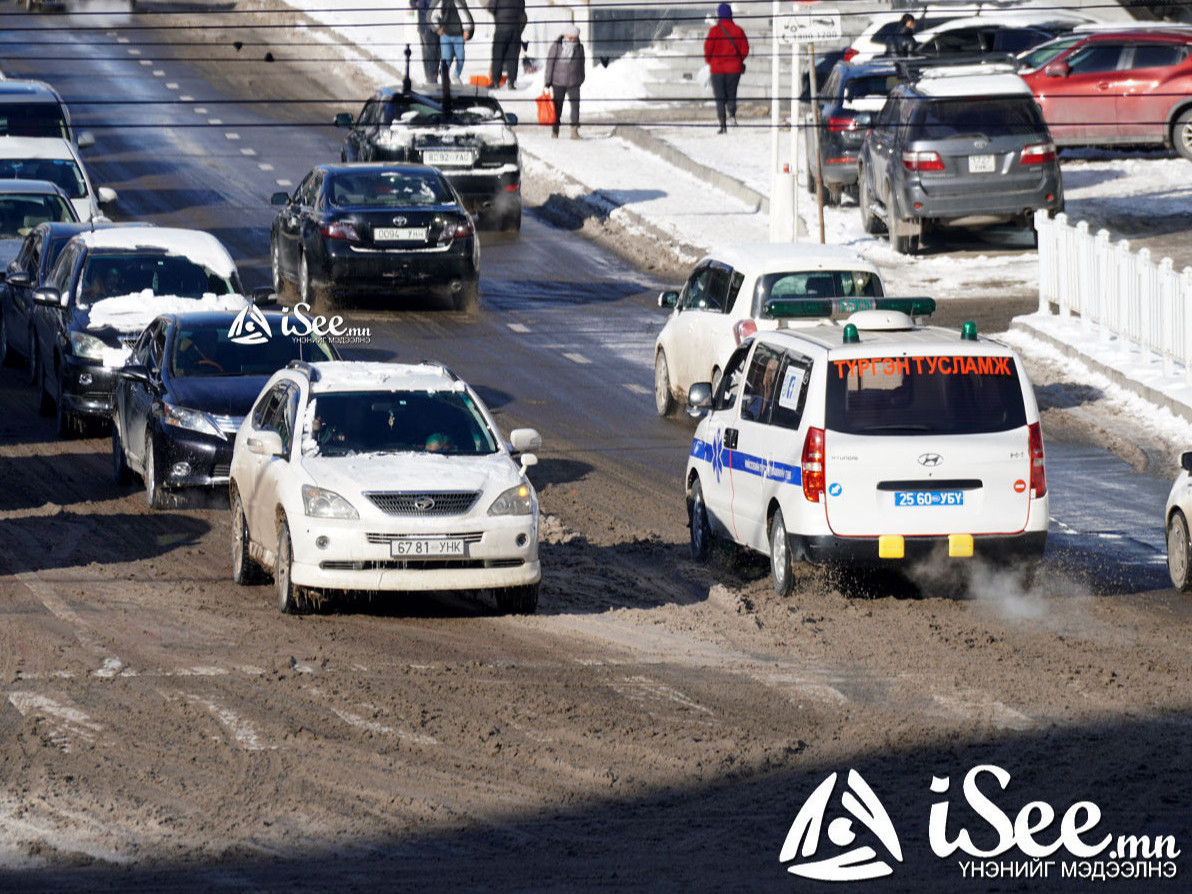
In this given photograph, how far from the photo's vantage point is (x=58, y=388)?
19953 millimetres

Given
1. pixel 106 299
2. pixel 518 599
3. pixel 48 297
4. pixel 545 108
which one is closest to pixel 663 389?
pixel 106 299

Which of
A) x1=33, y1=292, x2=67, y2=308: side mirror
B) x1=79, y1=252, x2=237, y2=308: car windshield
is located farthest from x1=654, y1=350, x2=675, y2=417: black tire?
x1=33, y1=292, x2=67, y2=308: side mirror

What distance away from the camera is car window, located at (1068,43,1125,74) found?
34.1 m

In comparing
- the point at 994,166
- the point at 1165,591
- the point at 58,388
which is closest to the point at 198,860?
the point at 1165,591

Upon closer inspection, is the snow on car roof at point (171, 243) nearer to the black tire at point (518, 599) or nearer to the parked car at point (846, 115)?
the black tire at point (518, 599)

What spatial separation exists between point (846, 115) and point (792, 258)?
584 inches

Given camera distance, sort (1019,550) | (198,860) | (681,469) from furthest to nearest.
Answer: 1. (681,469)
2. (1019,550)
3. (198,860)

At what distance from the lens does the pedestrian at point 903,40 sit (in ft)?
126

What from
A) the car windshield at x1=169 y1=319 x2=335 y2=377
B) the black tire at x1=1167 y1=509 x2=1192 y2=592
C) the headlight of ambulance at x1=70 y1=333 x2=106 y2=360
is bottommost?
the black tire at x1=1167 y1=509 x2=1192 y2=592

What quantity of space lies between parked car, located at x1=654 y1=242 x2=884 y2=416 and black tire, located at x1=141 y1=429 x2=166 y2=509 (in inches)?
200

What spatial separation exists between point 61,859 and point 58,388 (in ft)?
39.6

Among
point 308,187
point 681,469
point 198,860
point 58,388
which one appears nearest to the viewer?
point 198,860

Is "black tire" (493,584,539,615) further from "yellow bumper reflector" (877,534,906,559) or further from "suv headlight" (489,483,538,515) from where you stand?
"yellow bumper reflector" (877,534,906,559)

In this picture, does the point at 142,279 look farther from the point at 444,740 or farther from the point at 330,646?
the point at 444,740
